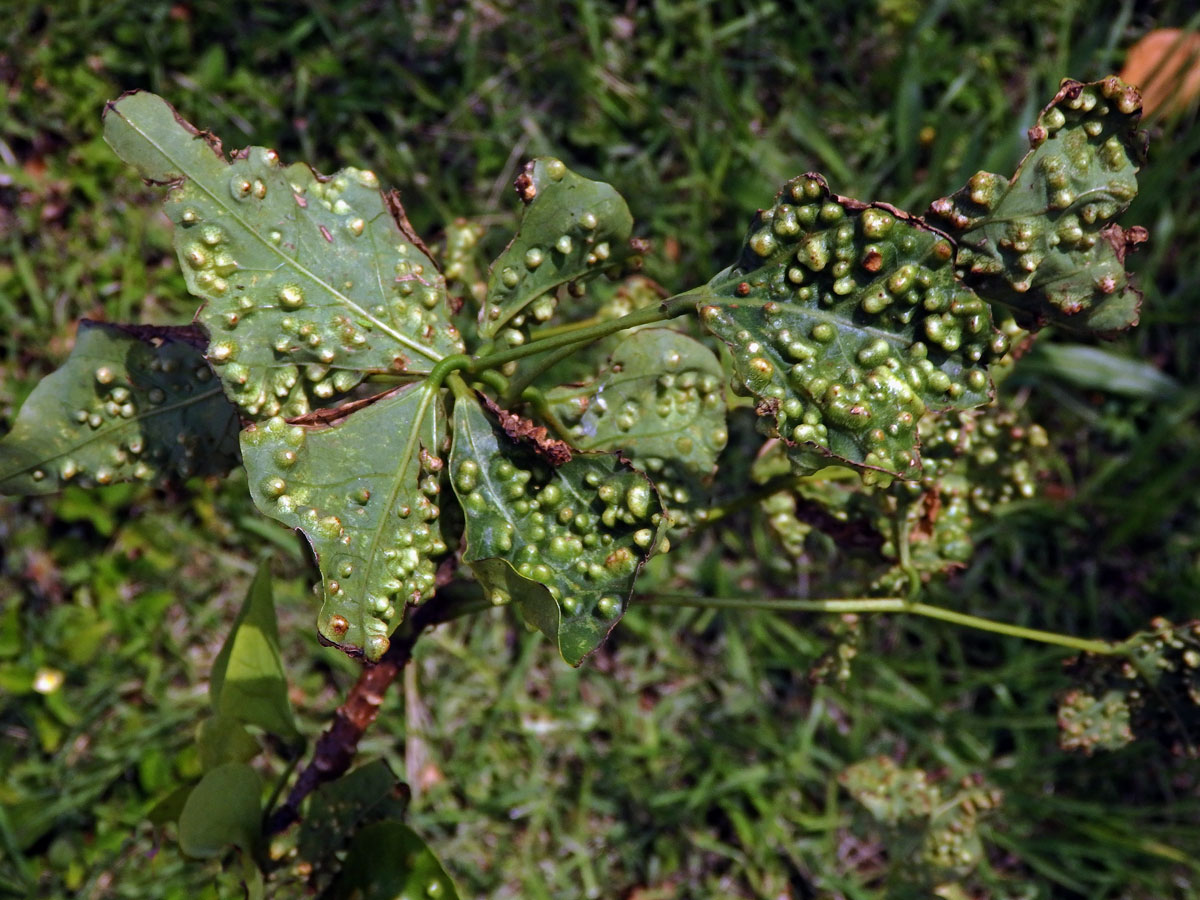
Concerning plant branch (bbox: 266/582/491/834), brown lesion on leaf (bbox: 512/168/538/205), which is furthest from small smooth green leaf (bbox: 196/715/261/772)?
brown lesion on leaf (bbox: 512/168/538/205)

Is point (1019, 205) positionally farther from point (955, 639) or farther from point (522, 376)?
point (955, 639)

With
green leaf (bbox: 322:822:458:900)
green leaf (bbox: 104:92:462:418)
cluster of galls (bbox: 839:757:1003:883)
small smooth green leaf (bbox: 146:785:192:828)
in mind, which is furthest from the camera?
cluster of galls (bbox: 839:757:1003:883)

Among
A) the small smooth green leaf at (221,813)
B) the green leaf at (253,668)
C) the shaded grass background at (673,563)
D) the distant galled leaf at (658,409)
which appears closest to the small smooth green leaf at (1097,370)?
the shaded grass background at (673,563)

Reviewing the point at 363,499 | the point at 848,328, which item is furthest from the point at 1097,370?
the point at 363,499

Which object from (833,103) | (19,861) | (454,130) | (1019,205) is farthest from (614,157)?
(19,861)

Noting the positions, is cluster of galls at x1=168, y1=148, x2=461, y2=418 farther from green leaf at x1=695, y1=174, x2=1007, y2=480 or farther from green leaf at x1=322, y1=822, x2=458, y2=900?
green leaf at x1=322, y1=822, x2=458, y2=900

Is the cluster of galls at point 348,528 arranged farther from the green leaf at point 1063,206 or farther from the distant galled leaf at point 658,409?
the green leaf at point 1063,206
